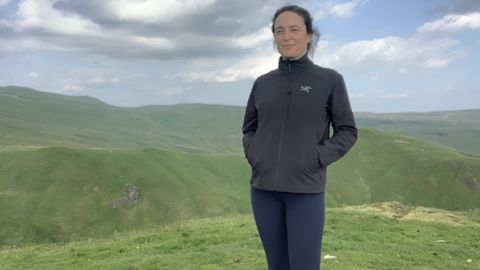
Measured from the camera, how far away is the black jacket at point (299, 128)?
19.1 ft

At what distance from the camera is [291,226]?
233 inches

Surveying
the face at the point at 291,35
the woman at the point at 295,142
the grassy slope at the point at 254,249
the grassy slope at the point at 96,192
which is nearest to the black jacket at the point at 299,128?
the woman at the point at 295,142

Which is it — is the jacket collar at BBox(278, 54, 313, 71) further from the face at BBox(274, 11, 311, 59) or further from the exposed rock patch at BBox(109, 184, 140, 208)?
the exposed rock patch at BBox(109, 184, 140, 208)

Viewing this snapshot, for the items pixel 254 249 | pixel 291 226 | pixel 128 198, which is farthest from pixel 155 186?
pixel 291 226

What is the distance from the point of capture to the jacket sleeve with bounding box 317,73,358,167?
5.89 m

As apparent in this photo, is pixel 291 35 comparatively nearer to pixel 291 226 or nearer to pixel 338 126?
pixel 338 126

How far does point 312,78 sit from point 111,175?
14541 cm

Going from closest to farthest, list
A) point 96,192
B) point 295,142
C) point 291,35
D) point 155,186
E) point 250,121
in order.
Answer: point 295,142 < point 291,35 < point 250,121 < point 96,192 < point 155,186

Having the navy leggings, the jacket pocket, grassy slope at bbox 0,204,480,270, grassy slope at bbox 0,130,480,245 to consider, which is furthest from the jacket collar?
grassy slope at bbox 0,130,480,245

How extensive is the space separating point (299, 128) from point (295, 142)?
7.6 inches

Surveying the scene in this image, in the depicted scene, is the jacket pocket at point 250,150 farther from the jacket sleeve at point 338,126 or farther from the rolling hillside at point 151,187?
the rolling hillside at point 151,187

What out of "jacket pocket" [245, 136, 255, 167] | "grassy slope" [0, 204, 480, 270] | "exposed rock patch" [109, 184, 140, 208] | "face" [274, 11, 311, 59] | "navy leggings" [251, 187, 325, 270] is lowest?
"exposed rock patch" [109, 184, 140, 208]

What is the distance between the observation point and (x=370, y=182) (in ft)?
557

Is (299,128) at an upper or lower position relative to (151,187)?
upper
